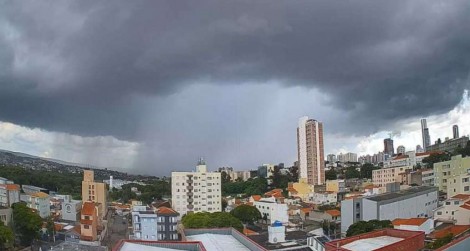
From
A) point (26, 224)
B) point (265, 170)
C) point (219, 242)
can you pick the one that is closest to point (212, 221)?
point (219, 242)

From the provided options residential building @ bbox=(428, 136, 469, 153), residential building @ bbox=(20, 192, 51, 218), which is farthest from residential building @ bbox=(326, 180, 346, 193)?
residential building @ bbox=(20, 192, 51, 218)

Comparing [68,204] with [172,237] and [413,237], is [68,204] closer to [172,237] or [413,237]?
[172,237]

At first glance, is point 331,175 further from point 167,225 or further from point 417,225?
point 417,225

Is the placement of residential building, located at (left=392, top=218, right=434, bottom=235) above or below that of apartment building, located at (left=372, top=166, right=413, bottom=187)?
below

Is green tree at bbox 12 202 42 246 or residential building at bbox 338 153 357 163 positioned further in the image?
residential building at bbox 338 153 357 163

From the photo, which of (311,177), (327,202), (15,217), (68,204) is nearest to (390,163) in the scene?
(311,177)

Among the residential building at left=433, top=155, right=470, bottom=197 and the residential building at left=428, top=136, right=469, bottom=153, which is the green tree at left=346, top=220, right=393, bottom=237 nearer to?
the residential building at left=433, top=155, right=470, bottom=197
